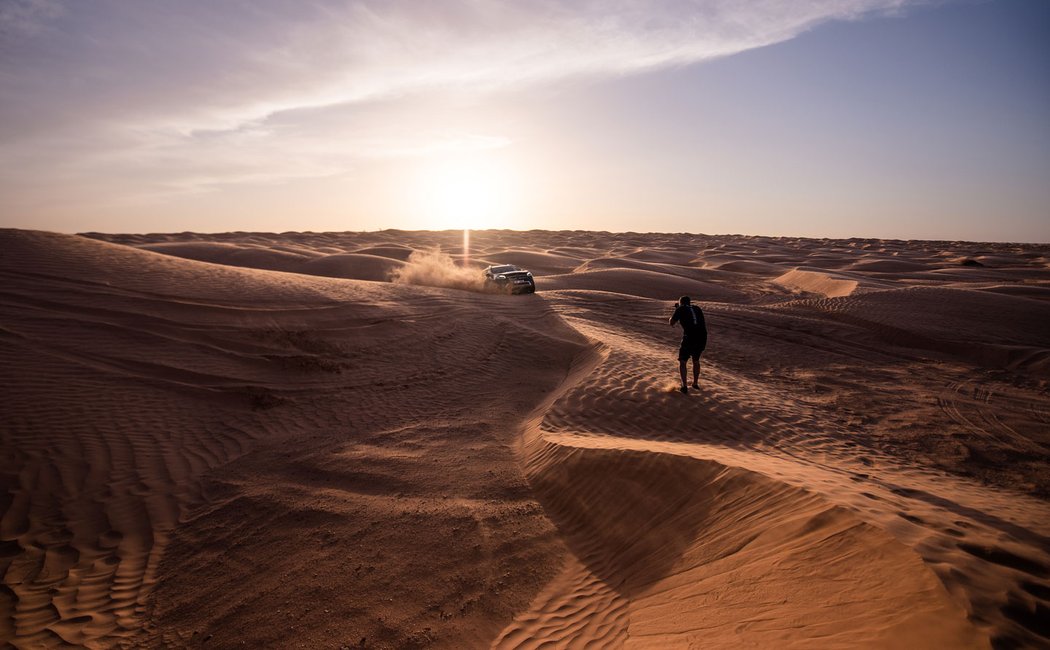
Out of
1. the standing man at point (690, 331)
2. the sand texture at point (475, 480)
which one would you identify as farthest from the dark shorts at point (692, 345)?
the sand texture at point (475, 480)

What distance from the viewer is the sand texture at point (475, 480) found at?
413cm

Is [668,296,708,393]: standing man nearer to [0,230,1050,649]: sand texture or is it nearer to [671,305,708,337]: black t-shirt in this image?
[671,305,708,337]: black t-shirt

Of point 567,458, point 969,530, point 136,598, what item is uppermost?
point 969,530

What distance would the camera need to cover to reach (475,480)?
695cm

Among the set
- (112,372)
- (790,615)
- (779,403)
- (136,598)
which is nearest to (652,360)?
(779,403)

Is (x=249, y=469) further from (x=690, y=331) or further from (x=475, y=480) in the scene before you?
(x=690, y=331)

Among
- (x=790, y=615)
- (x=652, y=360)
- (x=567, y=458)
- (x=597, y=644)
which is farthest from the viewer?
(x=652, y=360)

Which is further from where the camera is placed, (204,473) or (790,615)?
(204,473)

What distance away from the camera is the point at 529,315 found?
16688mm

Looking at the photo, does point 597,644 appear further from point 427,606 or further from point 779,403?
point 779,403

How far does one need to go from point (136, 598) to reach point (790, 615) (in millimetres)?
6003

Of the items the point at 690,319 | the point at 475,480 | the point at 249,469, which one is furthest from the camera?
the point at 690,319

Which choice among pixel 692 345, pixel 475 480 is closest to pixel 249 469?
pixel 475 480

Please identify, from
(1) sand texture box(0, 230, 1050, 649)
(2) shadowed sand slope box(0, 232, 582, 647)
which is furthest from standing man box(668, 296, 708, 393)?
(2) shadowed sand slope box(0, 232, 582, 647)
